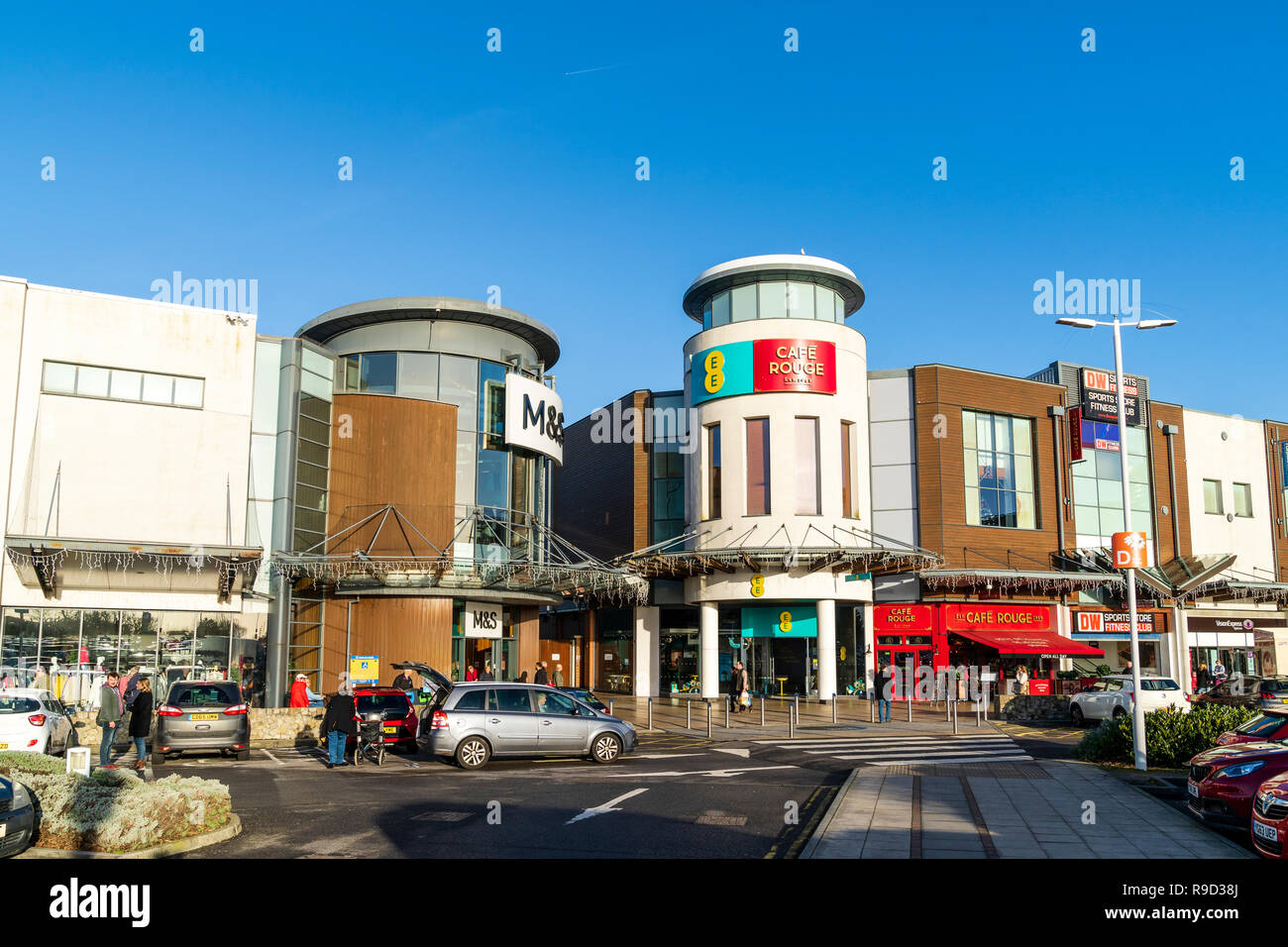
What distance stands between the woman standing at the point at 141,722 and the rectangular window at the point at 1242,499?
4958cm

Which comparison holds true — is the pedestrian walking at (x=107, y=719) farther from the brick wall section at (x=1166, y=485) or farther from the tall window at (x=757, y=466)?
the brick wall section at (x=1166, y=485)

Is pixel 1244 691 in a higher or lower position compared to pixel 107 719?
lower

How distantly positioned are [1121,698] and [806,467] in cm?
1407

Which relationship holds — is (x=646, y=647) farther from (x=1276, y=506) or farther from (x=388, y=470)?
(x=1276, y=506)

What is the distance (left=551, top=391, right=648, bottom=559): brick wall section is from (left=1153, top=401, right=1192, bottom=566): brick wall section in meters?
24.1

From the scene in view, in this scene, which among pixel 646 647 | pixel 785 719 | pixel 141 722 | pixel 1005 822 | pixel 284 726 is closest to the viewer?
pixel 1005 822

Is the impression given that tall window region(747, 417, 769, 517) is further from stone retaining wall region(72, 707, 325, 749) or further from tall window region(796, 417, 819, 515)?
stone retaining wall region(72, 707, 325, 749)

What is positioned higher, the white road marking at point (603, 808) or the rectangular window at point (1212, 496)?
the rectangular window at point (1212, 496)

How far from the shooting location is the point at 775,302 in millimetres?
39812

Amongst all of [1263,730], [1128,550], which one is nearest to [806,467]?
[1128,550]

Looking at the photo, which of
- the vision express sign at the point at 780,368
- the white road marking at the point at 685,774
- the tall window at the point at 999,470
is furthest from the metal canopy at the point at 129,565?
the tall window at the point at 999,470

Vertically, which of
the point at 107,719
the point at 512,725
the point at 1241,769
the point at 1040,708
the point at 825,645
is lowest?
the point at 1040,708

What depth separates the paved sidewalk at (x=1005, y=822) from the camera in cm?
1039

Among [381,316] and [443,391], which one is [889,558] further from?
[381,316]
